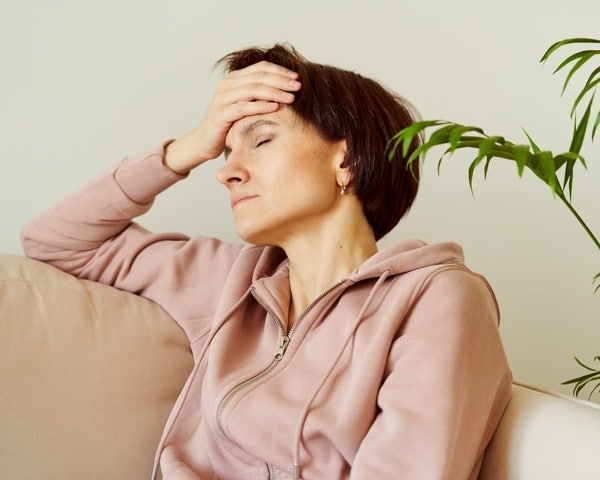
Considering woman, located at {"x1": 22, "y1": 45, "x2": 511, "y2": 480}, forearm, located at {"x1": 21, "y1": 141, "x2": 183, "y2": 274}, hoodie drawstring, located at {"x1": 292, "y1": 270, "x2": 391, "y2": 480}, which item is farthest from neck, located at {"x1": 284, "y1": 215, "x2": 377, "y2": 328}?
forearm, located at {"x1": 21, "y1": 141, "x2": 183, "y2": 274}

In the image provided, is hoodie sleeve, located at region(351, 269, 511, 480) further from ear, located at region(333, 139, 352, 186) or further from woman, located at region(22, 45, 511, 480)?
ear, located at region(333, 139, 352, 186)

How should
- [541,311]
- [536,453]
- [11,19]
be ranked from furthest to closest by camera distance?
[541,311] → [11,19] → [536,453]

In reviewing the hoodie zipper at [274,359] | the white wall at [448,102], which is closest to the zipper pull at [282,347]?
the hoodie zipper at [274,359]

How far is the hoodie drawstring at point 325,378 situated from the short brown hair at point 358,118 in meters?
0.22

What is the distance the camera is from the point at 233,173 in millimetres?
1395

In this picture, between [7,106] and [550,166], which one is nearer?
[550,166]

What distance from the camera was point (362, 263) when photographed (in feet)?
4.64

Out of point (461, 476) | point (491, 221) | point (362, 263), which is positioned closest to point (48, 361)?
point (362, 263)

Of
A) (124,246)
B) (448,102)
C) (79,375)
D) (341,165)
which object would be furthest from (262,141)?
(448,102)

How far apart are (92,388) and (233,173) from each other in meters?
0.45

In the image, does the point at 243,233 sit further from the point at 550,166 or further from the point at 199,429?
the point at 550,166

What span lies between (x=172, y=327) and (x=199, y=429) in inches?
8.0

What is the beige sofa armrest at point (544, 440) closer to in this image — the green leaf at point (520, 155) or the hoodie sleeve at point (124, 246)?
the green leaf at point (520, 155)

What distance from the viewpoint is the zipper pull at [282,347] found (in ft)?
4.37
